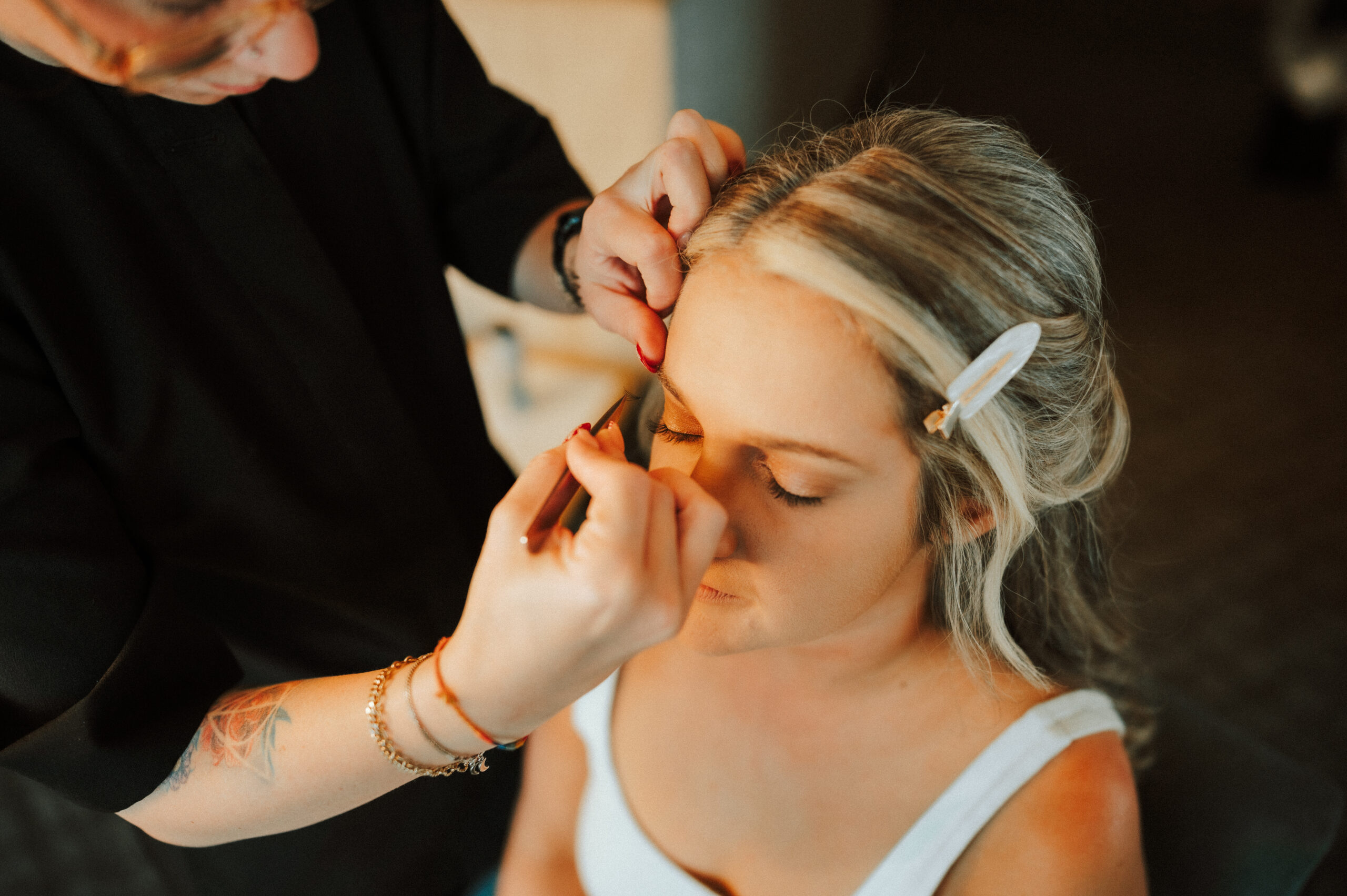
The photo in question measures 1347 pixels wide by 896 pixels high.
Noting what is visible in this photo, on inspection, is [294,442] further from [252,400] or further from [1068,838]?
[1068,838]

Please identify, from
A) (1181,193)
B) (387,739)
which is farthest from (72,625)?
(1181,193)

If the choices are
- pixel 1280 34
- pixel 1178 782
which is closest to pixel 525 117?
pixel 1178 782

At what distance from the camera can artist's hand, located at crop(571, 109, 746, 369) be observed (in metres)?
0.90

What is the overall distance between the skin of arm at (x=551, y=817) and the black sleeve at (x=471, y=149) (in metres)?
0.65

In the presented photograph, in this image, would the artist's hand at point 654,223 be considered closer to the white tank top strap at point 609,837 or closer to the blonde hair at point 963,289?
the blonde hair at point 963,289

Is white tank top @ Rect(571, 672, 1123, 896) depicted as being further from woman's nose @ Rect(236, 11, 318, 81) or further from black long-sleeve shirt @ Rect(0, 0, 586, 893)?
woman's nose @ Rect(236, 11, 318, 81)

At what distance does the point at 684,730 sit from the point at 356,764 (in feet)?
1.67

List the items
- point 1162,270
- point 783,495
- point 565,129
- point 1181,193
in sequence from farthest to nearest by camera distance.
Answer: point 1181,193 → point 1162,270 → point 565,129 → point 783,495

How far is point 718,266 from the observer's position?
89 centimetres

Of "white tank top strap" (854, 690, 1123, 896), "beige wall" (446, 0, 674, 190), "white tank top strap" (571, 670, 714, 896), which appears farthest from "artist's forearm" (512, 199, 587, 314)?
"beige wall" (446, 0, 674, 190)

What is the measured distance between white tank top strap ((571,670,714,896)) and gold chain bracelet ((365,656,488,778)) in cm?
42

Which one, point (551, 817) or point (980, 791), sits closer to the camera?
point (980, 791)

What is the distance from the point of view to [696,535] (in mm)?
701

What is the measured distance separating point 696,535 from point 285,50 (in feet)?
1.69
